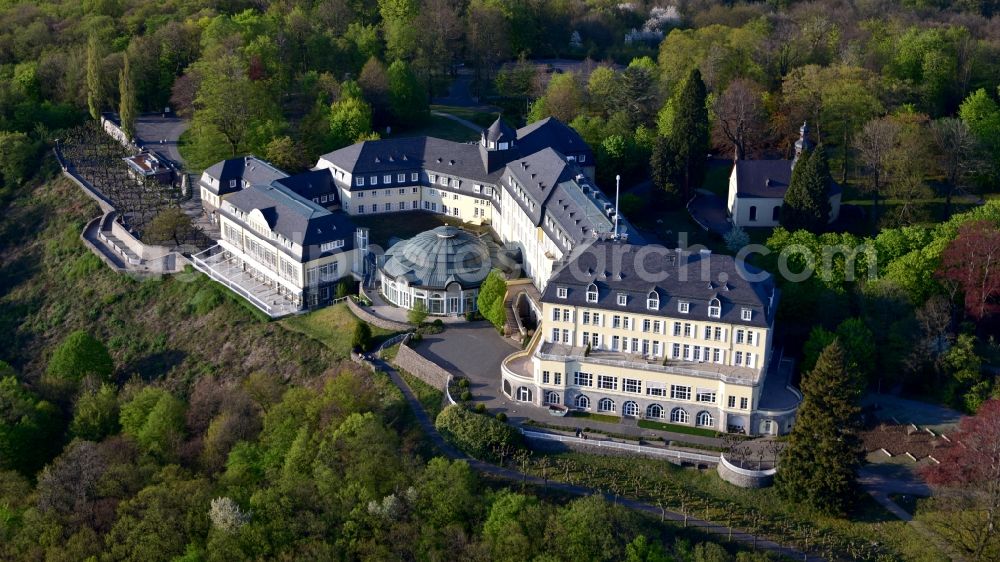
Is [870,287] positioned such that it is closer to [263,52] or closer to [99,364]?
[99,364]

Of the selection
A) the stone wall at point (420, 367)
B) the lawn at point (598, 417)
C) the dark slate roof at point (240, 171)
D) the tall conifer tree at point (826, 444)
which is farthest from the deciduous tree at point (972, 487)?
the dark slate roof at point (240, 171)

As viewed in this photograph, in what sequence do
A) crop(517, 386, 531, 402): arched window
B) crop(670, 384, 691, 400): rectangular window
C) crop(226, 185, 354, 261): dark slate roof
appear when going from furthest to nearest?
crop(226, 185, 354, 261): dark slate roof, crop(517, 386, 531, 402): arched window, crop(670, 384, 691, 400): rectangular window

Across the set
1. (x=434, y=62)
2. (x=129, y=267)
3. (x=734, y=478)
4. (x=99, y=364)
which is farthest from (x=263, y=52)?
(x=734, y=478)

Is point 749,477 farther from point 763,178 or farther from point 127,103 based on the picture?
point 127,103

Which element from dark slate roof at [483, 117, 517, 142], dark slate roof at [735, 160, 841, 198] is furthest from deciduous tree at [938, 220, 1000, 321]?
dark slate roof at [483, 117, 517, 142]

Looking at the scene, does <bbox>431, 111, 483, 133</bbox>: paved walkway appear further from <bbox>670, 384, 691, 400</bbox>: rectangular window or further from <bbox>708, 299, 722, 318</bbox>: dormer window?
<bbox>670, 384, 691, 400</bbox>: rectangular window

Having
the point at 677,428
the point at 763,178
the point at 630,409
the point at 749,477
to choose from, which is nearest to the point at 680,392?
the point at 677,428

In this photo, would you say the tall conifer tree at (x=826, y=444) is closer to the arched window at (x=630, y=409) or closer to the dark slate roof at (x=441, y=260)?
the arched window at (x=630, y=409)
